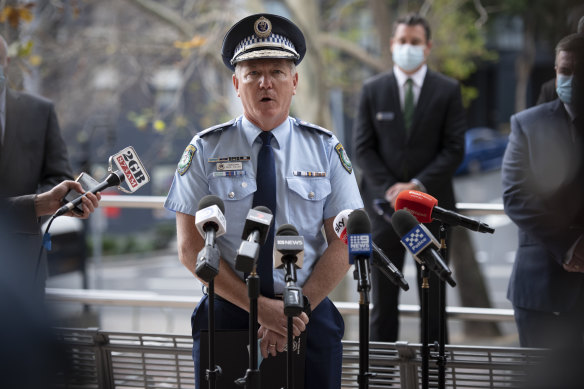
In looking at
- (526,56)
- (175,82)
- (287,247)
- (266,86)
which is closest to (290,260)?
(287,247)

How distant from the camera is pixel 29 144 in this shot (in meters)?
3.94

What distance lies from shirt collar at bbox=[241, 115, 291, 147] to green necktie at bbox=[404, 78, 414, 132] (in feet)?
6.35

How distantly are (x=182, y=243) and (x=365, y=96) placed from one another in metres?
2.35

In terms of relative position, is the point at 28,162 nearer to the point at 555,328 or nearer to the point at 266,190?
the point at 266,190

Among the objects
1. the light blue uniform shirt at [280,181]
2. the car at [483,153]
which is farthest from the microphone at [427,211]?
the car at [483,153]

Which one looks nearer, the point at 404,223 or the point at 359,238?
the point at 359,238

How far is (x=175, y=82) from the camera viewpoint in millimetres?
22906

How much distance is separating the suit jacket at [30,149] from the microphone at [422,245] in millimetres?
2082

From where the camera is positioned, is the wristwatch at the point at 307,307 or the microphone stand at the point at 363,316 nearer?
the microphone stand at the point at 363,316

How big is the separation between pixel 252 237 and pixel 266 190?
648mm

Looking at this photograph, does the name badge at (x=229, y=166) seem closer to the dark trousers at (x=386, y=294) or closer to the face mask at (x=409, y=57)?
the dark trousers at (x=386, y=294)

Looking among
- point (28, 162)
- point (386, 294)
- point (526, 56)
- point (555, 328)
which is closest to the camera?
point (555, 328)

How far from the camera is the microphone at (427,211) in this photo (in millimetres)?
2922

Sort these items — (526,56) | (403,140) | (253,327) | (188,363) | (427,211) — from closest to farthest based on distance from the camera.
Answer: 1. (253,327)
2. (427,211)
3. (188,363)
4. (403,140)
5. (526,56)
